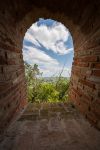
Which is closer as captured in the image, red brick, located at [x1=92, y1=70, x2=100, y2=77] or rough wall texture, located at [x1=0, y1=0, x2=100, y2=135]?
rough wall texture, located at [x1=0, y1=0, x2=100, y2=135]

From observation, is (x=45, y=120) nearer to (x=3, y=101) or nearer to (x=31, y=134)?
(x=31, y=134)

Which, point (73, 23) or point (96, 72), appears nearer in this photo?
point (96, 72)

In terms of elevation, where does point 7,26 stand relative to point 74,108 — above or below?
above

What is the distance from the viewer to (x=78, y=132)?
3092 millimetres

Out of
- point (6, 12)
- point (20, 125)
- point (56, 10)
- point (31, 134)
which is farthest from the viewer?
point (56, 10)

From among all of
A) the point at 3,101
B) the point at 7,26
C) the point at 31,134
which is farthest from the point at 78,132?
the point at 7,26

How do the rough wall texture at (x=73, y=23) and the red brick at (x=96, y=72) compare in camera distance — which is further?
the red brick at (x=96, y=72)

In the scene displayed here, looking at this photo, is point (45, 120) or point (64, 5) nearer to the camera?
point (45, 120)

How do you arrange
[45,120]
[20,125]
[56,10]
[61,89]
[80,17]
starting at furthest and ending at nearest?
[61,89] < [56,10] < [80,17] < [45,120] < [20,125]

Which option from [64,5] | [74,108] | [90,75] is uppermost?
[64,5]

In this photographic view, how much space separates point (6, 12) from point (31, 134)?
2.36 metres

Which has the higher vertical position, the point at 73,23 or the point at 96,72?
the point at 73,23

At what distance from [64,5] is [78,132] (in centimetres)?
304

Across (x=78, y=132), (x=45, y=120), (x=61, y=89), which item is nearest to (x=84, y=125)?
(x=78, y=132)
